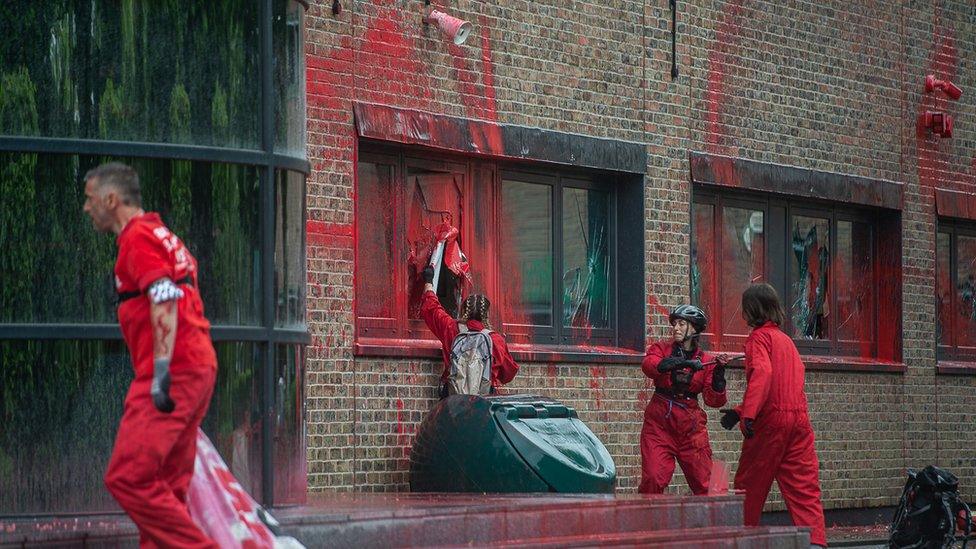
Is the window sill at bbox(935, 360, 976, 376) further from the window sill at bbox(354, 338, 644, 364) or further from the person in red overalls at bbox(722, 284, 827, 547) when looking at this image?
the person in red overalls at bbox(722, 284, 827, 547)

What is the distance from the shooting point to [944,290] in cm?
2148

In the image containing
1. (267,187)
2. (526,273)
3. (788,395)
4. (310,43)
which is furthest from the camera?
(526,273)

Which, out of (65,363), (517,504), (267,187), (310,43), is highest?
(310,43)

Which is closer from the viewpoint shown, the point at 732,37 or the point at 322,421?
the point at 322,421

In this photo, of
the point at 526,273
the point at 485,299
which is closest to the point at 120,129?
the point at 485,299

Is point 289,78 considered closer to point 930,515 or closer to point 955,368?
point 930,515

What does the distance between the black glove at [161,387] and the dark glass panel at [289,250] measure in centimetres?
267

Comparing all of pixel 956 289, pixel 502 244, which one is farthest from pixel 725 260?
pixel 956 289

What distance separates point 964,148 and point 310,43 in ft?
32.1

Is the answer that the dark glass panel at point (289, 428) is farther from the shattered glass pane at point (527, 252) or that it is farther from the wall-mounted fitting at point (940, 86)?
the wall-mounted fitting at point (940, 86)

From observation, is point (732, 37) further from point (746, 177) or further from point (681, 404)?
point (681, 404)

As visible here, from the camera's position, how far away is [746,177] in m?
18.2

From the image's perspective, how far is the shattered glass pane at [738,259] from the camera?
18.5 m

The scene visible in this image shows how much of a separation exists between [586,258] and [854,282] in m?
4.44
